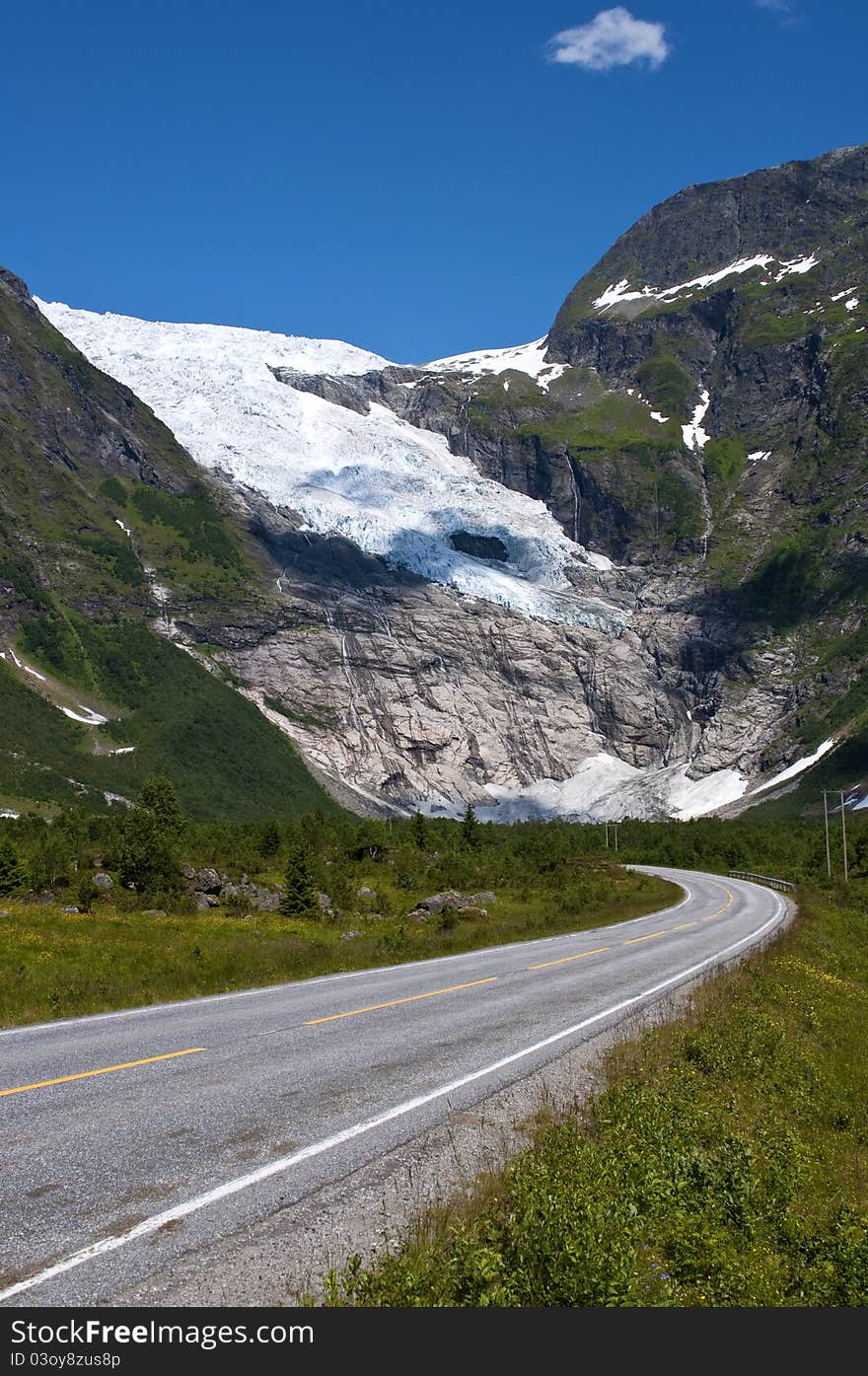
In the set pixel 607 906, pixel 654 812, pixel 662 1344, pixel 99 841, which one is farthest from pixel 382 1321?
pixel 654 812

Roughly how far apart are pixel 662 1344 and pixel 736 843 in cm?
10816

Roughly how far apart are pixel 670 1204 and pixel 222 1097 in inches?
183

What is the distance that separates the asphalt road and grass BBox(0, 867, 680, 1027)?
1.25 metres

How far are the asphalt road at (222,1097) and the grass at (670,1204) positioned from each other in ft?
4.33

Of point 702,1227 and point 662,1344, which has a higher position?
point 662,1344

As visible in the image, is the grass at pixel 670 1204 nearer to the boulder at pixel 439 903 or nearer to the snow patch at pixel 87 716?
the boulder at pixel 439 903

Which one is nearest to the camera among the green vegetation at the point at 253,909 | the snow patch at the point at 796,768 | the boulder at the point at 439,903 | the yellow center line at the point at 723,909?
the green vegetation at the point at 253,909

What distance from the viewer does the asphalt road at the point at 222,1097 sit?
638cm

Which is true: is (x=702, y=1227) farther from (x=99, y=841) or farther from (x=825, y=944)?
(x=99, y=841)

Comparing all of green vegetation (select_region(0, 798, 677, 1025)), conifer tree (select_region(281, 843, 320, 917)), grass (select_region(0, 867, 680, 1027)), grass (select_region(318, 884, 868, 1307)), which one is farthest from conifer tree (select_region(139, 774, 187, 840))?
grass (select_region(318, 884, 868, 1307))

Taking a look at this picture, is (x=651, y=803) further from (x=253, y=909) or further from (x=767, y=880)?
(x=253, y=909)

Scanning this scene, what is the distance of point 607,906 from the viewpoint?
49250mm

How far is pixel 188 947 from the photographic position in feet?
84.7

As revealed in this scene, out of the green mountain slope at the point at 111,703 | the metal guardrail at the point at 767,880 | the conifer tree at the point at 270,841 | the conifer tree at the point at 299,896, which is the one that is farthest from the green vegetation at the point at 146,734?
the conifer tree at the point at 299,896
